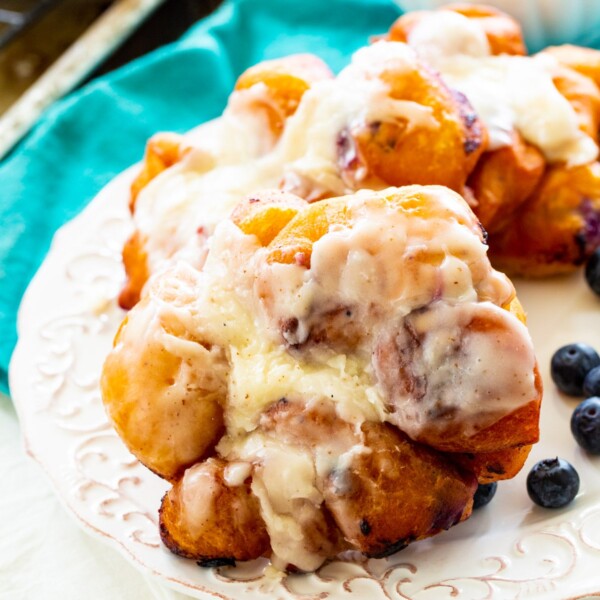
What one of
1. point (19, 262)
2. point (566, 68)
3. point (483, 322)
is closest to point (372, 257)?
point (483, 322)

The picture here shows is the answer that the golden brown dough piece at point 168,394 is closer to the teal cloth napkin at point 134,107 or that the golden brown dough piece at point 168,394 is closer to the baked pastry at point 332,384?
the baked pastry at point 332,384

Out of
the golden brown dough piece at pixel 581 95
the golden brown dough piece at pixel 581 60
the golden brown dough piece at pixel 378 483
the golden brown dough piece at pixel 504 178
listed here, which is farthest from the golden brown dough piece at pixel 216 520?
the golden brown dough piece at pixel 581 60

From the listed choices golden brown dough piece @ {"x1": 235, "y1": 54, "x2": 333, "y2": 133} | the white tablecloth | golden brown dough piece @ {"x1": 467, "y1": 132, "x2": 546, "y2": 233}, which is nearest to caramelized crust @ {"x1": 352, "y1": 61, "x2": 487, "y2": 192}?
golden brown dough piece @ {"x1": 467, "y1": 132, "x2": 546, "y2": 233}

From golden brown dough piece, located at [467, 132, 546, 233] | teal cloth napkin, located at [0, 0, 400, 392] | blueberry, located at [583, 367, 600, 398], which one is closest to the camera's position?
blueberry, located at [583, 367, 600, 398]

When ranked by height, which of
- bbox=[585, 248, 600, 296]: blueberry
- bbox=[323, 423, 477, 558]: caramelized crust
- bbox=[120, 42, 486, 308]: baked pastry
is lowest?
bbox=[585, 248, 600, 296]: blueberry

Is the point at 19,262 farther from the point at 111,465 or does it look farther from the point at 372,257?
the point at 372,257

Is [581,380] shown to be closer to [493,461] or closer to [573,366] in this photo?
[573,366]

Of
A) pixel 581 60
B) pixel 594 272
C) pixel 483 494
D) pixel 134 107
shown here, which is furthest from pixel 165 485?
pixel 134 107

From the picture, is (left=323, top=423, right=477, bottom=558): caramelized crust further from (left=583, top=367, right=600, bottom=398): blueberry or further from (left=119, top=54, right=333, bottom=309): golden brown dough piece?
(left=119, top=54, right=333, bottom=309): golden brown dough piece
